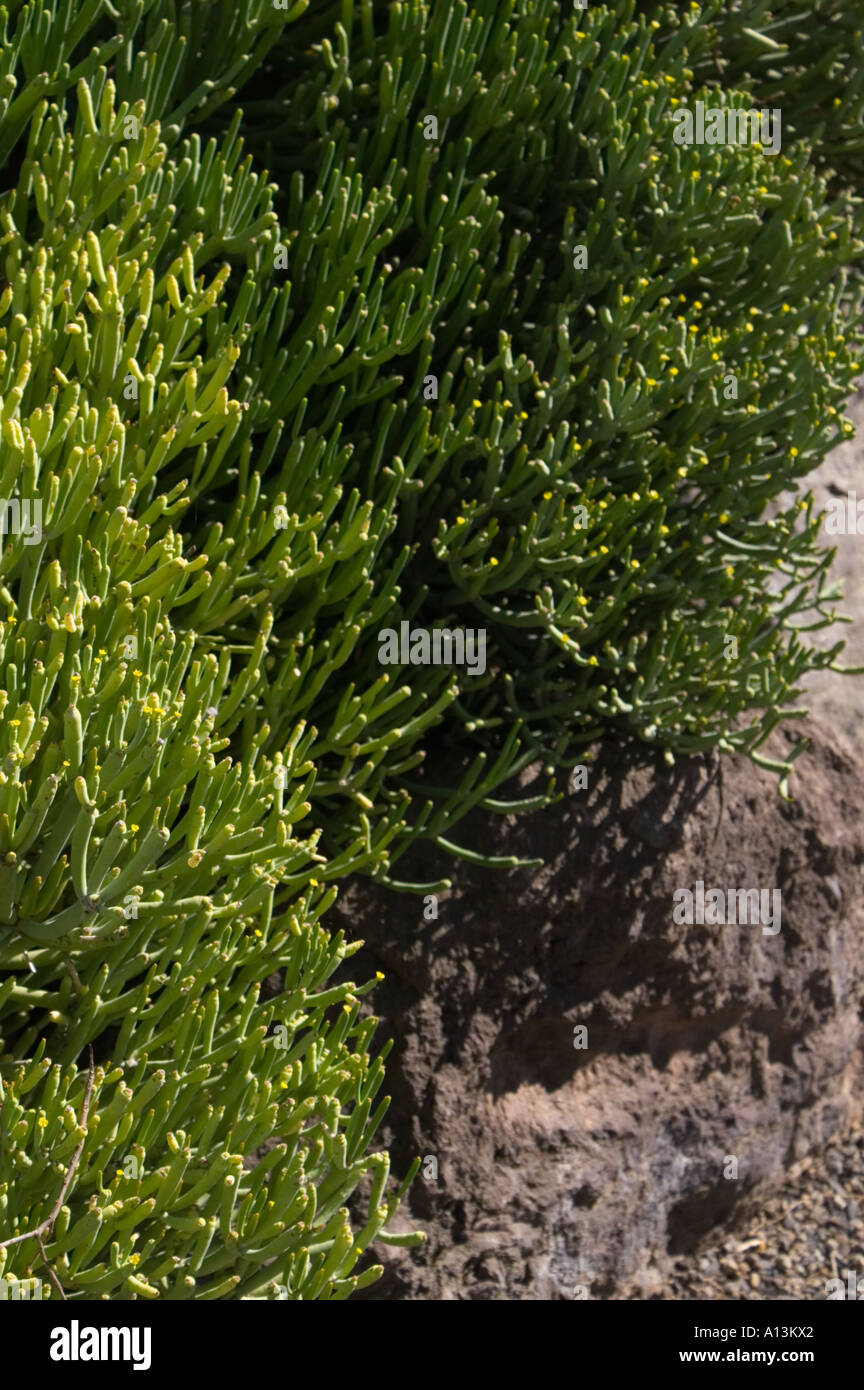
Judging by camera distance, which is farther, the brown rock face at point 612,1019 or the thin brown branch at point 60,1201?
the brown rock face at point 612,1019

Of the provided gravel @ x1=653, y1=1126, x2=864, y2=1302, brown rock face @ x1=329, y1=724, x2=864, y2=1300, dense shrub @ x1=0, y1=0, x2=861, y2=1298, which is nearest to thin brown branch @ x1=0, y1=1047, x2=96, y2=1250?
dense shrub @ x1=0, y1=0, x2=861, y2=1298

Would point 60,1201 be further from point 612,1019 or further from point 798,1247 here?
point 798,1247

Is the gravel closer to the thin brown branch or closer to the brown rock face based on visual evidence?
the brown rock face

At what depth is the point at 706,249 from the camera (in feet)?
13.4

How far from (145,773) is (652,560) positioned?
5.84ft

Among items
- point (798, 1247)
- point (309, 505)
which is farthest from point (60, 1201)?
point (798, 1247)

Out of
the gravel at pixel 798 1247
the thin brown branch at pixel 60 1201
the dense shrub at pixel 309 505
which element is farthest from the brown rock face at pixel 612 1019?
the thin brown branch at pixel 60 1201

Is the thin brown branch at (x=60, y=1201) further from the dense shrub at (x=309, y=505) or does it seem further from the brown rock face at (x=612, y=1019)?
the brown rock face at (x=612, y=1019)

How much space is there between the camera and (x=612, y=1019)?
4.12m

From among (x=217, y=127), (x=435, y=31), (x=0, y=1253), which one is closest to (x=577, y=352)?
(x=435, y=31)

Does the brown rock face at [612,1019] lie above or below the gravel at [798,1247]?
above

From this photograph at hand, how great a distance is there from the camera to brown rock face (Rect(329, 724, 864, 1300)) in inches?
148

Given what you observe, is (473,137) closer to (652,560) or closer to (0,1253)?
(652,560)

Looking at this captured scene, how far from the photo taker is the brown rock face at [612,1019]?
3.76 metres
